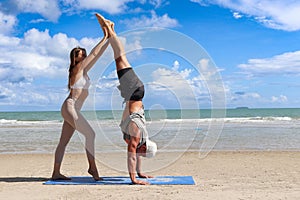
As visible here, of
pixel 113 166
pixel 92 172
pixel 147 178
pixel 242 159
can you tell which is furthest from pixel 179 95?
pixel 242 159

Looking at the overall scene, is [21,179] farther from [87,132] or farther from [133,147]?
[133,147]

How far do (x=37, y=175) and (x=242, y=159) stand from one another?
547 centimetres

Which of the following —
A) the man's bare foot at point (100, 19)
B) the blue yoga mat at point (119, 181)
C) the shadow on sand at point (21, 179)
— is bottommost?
the shadow on sand at point (21, 179)

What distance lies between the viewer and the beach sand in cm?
560

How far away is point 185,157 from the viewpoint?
36.7 ft

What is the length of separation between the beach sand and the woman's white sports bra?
5.29 feet

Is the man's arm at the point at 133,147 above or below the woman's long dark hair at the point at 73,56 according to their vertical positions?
below

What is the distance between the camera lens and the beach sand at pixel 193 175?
5.60 m

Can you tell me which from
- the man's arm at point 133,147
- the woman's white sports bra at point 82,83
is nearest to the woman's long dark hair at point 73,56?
the woman's white sports bra at point 82,83

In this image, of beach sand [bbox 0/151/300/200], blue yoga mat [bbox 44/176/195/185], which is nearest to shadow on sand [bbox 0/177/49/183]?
beach sand [bbox 0/151/300/200]

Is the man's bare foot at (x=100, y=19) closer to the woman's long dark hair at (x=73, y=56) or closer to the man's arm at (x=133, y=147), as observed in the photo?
the woman's long dark hair at (x=73, y=56)

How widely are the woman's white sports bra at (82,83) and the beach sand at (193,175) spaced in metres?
1.61

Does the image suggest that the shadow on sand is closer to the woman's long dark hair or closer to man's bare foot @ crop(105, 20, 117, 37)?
the woman's long dark hair

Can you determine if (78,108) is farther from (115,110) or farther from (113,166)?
(113,166)
